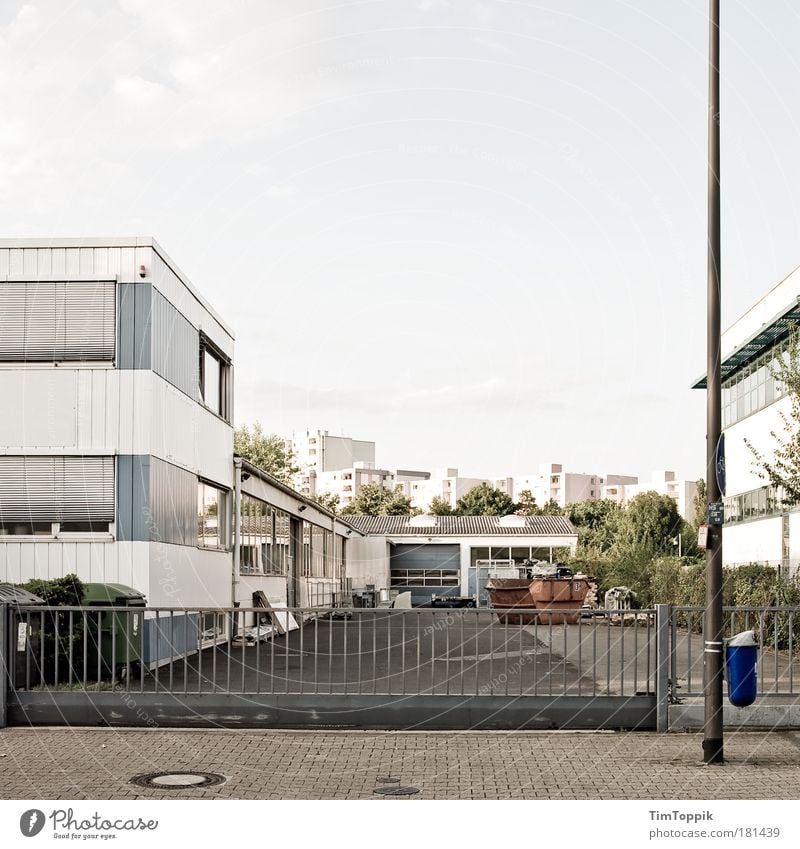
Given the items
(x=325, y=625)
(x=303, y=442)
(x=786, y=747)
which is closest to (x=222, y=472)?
(x=325, y=625)

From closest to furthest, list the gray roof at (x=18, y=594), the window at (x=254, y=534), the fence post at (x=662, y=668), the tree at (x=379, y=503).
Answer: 1. the fence post at (x=662, y=668)
2. the gray roof at (x=18, y=594)
3. the window at (x=254, y=534)
4. the tree at (x=379, y=503)

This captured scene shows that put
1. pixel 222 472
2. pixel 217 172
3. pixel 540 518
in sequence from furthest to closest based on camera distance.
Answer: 1. pixel 540 518
2. pixel 222 472
3. pixel 217 172

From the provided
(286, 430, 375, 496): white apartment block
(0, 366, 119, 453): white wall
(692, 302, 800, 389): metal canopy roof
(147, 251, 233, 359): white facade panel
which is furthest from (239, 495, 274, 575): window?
(286, 430, 375, 496): white apartment block

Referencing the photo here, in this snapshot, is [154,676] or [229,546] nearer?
[154,676]

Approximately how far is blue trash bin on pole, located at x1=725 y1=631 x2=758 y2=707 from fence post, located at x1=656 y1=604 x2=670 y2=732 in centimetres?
81

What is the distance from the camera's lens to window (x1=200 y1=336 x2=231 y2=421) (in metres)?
24.9

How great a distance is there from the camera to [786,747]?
11.2 m

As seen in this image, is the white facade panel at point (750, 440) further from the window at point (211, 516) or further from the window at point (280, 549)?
the window at point (211, 516)

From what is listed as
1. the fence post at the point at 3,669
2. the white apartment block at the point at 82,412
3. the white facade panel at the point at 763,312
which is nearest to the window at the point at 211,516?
the white apartment block at the point at 82,412

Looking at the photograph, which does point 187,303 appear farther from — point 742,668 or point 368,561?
point 368,561

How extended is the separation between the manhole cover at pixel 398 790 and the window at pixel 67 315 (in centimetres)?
1216

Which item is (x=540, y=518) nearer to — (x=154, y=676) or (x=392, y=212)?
(x=392, y=212)

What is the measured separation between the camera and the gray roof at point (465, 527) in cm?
6806

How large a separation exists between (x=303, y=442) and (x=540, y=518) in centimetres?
5822
